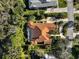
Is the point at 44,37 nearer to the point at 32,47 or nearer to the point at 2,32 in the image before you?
the point at 32,47

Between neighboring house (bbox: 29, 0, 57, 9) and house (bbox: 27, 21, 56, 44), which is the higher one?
neighboring house (bbox: 29, 0, 57, 9)

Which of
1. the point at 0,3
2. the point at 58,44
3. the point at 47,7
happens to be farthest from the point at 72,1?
the point at 0,3

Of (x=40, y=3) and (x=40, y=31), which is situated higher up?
(x=40, y=3)

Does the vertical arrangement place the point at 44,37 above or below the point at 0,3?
below

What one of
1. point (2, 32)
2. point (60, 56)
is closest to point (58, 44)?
point (60, 56)

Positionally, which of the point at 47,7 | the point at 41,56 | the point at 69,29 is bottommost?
the point at 41,56

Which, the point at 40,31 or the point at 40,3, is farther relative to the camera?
the point at 40,3

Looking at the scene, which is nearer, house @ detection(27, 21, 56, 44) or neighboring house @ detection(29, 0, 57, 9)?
house @ detection(27, 21, 56, 44)
